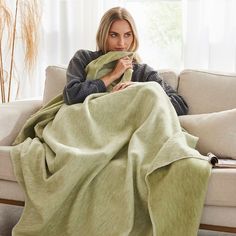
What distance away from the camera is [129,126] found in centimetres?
231

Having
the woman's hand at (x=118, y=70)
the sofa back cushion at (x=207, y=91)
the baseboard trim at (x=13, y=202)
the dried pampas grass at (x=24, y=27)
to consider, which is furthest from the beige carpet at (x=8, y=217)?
the dried pampas grass at (x=24, y=27)

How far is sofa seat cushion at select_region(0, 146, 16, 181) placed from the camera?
2.26 metres

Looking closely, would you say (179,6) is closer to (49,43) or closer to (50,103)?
(49,43)

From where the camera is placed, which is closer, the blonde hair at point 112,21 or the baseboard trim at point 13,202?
the baseboard trim at point 13,202

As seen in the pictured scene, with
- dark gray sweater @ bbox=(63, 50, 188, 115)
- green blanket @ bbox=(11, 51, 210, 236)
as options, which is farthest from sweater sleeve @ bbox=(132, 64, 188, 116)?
green blanket @ bbox=(11, 51, 210, 236)

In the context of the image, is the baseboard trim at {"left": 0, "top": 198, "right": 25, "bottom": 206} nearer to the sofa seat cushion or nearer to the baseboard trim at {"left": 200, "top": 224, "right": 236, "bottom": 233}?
the sofa seat cushion

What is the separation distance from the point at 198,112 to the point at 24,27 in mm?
1613

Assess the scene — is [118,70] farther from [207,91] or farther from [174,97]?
[207,91]

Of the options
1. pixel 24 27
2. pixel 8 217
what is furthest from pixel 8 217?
pixel 24 27

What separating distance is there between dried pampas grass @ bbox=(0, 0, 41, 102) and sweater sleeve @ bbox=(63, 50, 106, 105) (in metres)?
1.06

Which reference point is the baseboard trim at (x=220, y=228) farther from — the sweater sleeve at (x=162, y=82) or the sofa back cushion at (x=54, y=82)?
the sofa back cushion at (x=54, y=82)

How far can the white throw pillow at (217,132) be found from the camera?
226 cm

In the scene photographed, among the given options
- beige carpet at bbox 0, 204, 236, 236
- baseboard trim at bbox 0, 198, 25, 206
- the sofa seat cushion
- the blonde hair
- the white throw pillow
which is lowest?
beige carpet at bbox 0, 204, 236, 236

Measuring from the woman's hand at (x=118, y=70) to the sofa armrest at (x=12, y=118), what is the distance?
0.44 meters
